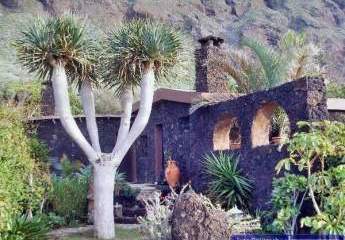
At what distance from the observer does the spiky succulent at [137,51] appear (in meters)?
11.4

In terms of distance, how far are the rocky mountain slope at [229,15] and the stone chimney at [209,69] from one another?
73.9ft

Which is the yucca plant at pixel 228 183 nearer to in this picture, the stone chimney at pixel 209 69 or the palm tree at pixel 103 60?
the palm tree at pixel 103 60

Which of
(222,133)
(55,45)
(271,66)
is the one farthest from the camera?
(271,66)

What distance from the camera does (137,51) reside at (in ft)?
37.3

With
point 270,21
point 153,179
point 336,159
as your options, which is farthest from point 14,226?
point 270,21

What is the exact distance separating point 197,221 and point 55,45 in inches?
203

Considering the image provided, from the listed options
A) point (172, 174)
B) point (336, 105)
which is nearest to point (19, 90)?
point (172, 174)

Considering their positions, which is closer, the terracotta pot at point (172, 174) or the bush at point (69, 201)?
the bush at point (69, 201)

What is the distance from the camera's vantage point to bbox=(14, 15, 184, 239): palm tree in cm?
1128

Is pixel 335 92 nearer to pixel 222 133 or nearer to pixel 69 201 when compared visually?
pixel 222 133

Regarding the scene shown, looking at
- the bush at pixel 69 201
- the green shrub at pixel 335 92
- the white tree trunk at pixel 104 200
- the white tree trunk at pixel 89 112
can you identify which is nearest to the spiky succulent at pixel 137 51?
the white tree trunk at pixel 89 112

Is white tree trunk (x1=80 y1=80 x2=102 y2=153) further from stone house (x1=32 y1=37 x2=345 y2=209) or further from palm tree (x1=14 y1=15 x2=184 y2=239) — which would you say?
stone house (x1=32 y1=37 x2=345 y2=209)

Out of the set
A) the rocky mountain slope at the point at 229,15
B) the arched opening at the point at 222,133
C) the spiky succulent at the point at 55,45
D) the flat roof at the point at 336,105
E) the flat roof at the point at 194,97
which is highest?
the rocky mountain slope at the point at 229,15

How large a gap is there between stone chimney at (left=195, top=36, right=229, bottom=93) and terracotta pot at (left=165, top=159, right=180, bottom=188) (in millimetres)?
2343
